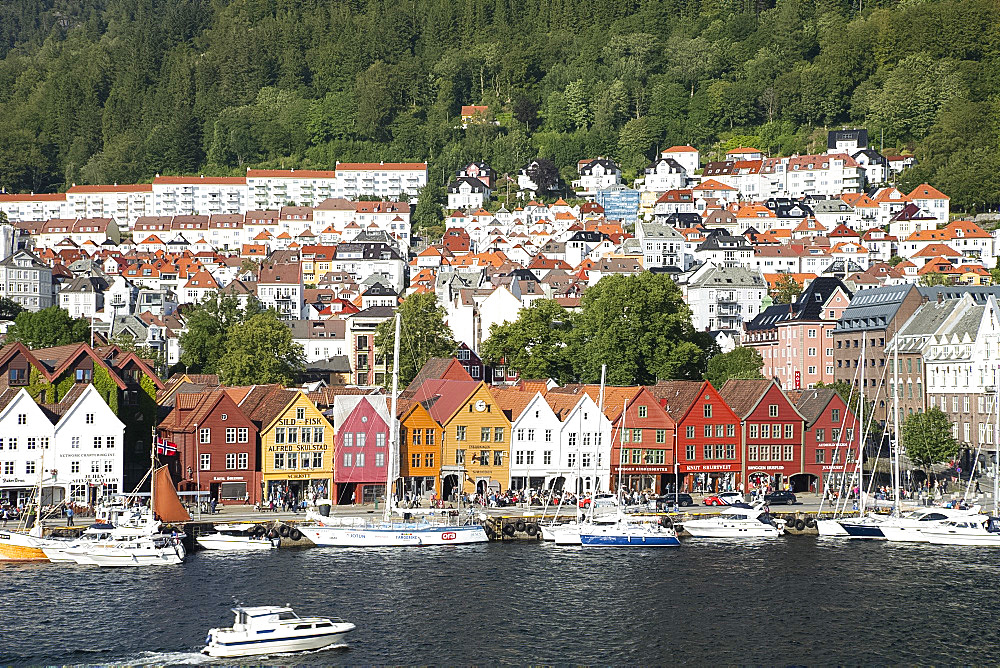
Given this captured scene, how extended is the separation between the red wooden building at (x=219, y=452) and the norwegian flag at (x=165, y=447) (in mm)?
638

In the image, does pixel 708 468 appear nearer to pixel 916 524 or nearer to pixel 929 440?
pixel 929 440

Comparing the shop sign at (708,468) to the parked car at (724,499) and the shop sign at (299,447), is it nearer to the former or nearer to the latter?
the parked car at (724,499)

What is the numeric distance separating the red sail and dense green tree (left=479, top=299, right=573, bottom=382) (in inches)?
1597

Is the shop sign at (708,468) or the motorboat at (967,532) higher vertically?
the shop sign at (708,468)

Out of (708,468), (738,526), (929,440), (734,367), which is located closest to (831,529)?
(738,526)

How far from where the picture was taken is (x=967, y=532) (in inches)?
2702

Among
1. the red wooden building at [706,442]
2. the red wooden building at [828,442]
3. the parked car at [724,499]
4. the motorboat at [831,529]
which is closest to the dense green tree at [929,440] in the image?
the red wooden building at [828,442]

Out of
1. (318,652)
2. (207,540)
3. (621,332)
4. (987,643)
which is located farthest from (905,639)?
(621,332)

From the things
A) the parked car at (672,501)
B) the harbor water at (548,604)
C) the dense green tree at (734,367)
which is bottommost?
the harbor water at (548,604)

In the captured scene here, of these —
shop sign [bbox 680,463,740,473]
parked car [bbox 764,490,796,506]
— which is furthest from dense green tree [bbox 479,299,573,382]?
parked car [bbox 764,490,796,506]

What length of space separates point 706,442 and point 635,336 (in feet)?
54.8

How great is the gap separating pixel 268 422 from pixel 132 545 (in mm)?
17203

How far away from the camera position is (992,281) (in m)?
149

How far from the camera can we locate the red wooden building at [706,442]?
276 ft
